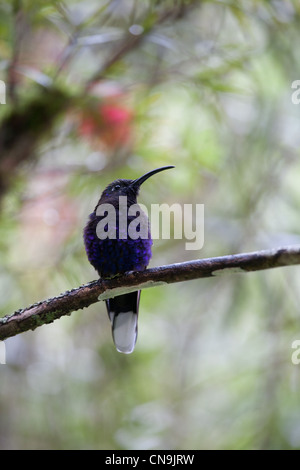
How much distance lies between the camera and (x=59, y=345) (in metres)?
5.32

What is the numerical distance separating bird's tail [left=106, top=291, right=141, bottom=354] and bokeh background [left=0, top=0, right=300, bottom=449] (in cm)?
46

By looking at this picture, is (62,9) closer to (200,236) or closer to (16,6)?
(16,6)

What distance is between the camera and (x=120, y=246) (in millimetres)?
2988

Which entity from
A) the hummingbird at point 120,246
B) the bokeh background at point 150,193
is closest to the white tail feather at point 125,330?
the hummingbird at point 120,246

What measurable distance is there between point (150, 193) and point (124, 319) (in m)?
1.50

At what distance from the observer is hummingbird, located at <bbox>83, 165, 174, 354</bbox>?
9.68ft

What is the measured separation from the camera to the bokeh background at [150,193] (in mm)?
3768

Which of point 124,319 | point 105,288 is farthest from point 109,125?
point 105,288

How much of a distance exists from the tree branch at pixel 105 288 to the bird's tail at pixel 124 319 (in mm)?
878

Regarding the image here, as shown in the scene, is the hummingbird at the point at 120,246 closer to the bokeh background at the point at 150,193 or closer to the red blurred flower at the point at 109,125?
the bokeh background at the point at 150,193

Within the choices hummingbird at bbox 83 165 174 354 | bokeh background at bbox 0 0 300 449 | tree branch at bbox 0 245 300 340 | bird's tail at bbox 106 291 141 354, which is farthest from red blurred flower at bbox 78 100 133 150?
tree branch at bbox 0 245 300 340

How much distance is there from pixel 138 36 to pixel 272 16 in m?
0.94

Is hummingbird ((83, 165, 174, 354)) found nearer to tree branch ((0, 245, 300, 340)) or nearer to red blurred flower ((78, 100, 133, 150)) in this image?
tree branch ((0, 245, 300, 340))

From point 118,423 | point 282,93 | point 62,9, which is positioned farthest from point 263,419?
point 62,9
